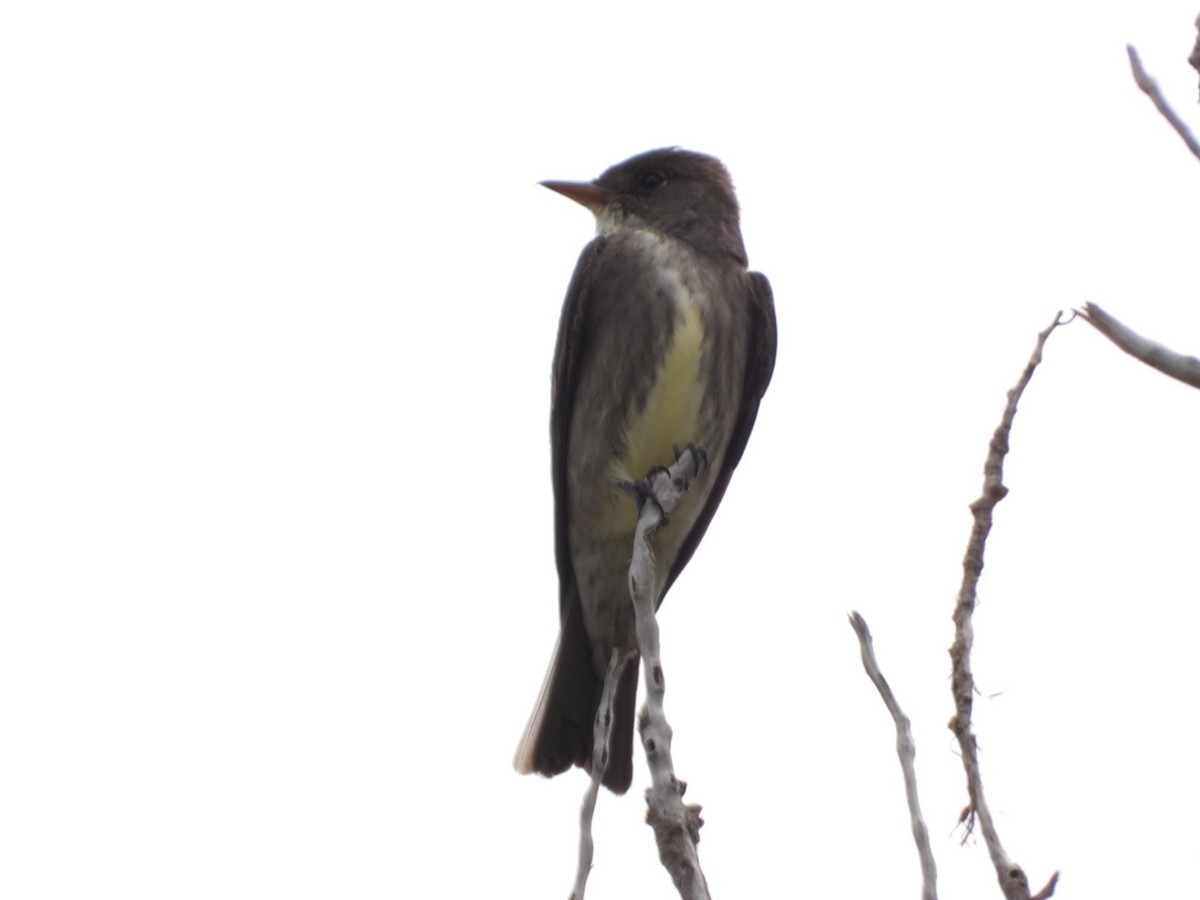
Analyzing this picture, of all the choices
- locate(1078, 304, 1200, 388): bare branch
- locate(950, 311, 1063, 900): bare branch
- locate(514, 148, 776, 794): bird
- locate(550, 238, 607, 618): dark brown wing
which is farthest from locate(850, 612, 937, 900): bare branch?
locate(550, 238, 607, 618): dark brown wing

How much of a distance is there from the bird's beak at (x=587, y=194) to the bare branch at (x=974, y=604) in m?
5.21

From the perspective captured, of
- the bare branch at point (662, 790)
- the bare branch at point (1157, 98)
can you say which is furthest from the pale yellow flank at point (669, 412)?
the bare branch at point (1157, 98)

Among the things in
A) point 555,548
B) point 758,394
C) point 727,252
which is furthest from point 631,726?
point 727,252

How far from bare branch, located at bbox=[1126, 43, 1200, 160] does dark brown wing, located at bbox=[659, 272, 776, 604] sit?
15.7 ft

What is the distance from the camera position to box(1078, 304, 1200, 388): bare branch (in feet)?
8.82

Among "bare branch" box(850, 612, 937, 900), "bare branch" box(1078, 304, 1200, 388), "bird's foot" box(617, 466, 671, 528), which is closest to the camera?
"bare branch" box(1078, 304, 1200, 388)

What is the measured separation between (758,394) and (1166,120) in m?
5.13

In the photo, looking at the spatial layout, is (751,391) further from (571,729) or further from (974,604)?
(974,604)

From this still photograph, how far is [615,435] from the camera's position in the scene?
743 cm

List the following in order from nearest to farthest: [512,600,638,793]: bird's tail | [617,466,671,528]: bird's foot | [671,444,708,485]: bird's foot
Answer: [617,466,671,528]: bird's foot, [671,444,708,485]: bird's foot, [512,600,638,793]: bird's tail

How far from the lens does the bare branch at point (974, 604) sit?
3.13 m

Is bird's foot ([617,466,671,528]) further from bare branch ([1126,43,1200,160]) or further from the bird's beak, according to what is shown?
bare branch ([1126,43,1200,160])

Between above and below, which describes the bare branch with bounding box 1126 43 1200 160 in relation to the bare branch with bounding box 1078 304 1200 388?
above

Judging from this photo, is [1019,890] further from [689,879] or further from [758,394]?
[758,394]
